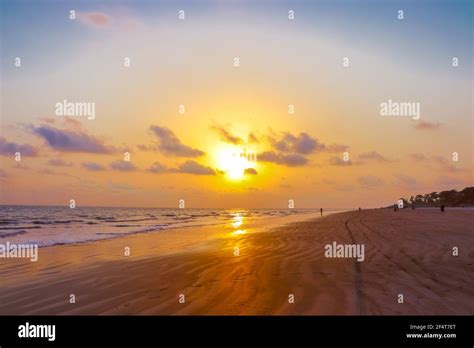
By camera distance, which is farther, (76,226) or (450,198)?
(450,198)

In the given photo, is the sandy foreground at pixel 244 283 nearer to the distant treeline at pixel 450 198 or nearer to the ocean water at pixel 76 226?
the ocean water at pixel 76 226

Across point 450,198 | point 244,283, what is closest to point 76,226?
point 244,283

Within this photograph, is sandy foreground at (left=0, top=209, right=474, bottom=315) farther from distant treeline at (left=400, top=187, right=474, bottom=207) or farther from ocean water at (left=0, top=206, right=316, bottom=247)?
distant treeline at (left=400, top=187, right=474, bottom=207)

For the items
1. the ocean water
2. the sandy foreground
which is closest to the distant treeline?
the ocean water

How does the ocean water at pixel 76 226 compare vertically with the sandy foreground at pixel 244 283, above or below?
below

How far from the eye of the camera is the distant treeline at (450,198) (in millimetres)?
108375

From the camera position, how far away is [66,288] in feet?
31.0

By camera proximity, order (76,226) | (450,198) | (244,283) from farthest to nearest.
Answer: (450,198) → (76,226) → (244,283)

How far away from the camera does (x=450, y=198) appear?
118500 mm

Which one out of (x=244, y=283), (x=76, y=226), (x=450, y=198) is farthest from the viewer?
(x=450, y=198)

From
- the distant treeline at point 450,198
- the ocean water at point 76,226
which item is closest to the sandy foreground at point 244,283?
the ocean water at point 76,226

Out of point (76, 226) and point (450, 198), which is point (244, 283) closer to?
point (76, 226)
